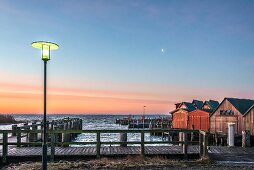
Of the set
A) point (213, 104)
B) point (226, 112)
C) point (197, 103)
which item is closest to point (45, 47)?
point (226, 112)

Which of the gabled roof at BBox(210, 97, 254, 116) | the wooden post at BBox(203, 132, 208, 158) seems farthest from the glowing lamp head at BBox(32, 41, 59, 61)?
the gabled roof at BBox(210, 97, 254, 116)

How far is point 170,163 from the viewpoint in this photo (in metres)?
12.9

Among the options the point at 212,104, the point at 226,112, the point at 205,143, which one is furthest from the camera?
the point at 212,104

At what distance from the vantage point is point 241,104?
39344 millimetres

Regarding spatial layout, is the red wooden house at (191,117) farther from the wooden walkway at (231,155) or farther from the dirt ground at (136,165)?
the dirt ground at (136,165)

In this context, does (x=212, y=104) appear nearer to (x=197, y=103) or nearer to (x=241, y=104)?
(x=197, y=103)

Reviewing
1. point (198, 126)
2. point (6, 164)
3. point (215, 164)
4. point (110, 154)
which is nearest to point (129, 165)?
point (110, 154)

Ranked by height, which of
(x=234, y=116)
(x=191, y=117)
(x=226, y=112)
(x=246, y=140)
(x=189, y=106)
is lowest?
(x=191, y=117)

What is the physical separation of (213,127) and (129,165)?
103 ft

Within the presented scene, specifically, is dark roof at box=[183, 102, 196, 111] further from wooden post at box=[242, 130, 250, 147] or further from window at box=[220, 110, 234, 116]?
wooden post at box=[242, 130, 250, 147]

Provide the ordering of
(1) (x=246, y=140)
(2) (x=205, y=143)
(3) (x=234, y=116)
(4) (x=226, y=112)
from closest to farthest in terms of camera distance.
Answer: (2) (x=205, y=143)
(1) (x=246, y=140)
(3) (x=234, y=116)
(4) (x=226, y=112)

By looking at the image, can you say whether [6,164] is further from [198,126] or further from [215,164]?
[198,126]

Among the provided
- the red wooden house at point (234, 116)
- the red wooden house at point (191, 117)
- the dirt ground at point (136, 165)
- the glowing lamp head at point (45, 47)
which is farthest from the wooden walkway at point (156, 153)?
the red wooden house at point (191, 117)

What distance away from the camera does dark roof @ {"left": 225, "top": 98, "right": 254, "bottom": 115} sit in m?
37.9
